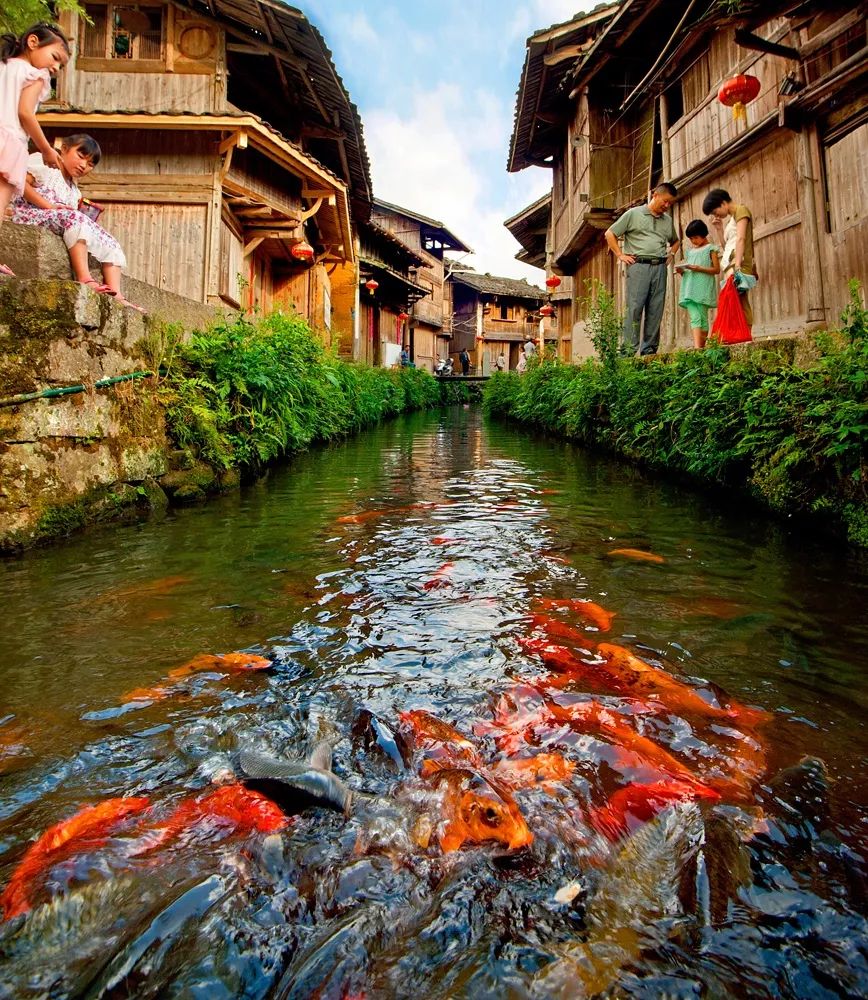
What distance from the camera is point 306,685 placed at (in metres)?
2.22

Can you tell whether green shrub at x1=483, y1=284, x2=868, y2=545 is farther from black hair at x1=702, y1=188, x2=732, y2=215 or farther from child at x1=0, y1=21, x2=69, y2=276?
child at x1=0, y1=21, x2=69, y2=276

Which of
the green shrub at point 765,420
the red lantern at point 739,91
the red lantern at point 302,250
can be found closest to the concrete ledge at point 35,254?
the green shrub at point 765,420

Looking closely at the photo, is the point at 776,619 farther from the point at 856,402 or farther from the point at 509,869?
the point at 509,869

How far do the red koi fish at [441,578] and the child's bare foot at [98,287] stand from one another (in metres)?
3.02

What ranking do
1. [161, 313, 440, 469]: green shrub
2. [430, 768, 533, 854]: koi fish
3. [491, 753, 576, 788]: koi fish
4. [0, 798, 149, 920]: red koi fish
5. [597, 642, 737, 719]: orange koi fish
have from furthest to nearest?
[161, 313, 440, 469]: green shrub, [597, 642, 737, 719]: orange koi fish, [491, 753, 576, 788]: koi fish, [430, 768, 533, 854]: koi fish, [0, 798, 149, 920]: red koi fish

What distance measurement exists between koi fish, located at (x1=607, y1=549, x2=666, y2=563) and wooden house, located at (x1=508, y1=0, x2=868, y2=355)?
6050 mm

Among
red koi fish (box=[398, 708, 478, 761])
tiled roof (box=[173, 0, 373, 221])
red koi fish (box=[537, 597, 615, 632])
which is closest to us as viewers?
red koi fish (box=[398, 708, 478, 761])

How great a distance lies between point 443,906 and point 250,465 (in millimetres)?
6118

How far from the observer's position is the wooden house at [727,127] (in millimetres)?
7734

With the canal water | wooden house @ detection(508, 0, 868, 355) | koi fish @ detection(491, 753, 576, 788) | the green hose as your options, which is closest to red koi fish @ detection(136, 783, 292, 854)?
the canal water

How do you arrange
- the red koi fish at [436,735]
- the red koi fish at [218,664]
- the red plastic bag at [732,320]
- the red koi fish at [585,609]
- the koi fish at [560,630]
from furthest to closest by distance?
the red plastic bag at [732,320]
the red koi fish at [585,609]
the koi fish at [560,630]
the red koi fish at [218,664]
the red koi fish at [436,735]

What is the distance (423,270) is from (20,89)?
3322 centimetres

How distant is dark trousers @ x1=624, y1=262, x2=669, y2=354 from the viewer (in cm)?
834

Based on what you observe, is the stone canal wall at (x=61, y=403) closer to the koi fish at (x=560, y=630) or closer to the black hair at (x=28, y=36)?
the black hair at (x=28, y=36)
